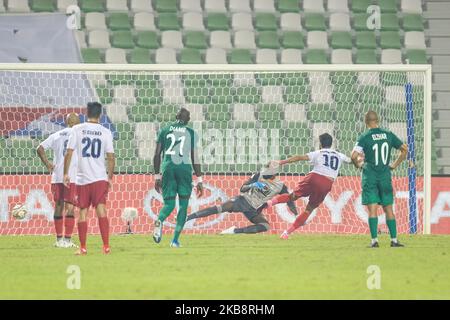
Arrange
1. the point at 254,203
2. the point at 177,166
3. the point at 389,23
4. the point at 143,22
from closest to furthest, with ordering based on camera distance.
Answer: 1. the point at 177,166
2. the point at 254,203
3. the point at 143,22
4. the point at 389,23

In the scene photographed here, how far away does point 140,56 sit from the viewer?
930 inches

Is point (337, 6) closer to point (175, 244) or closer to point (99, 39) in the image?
point (99, 39)

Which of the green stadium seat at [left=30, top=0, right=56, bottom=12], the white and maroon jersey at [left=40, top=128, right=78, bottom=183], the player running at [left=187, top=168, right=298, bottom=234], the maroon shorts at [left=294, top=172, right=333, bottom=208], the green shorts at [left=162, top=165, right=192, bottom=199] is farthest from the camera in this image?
the green stadium seat at [left=30, top=0, right=56, bottom=12]

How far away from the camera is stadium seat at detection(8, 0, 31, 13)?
23703 millimetres

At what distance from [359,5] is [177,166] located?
11.2 meters

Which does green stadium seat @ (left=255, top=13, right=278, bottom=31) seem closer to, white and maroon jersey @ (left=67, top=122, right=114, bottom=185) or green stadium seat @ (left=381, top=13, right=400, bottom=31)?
green stadium seat @ (left=381, top=13, right=400, bottom=31)

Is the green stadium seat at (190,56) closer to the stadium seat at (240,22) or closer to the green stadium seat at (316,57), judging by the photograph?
the stadium seat at (240,22)

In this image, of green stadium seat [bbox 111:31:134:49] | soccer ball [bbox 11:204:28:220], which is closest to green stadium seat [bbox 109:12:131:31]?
green stadium seat [bbox 111:31:134:49]

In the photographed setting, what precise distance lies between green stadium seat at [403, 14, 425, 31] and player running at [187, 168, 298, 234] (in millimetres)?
7513

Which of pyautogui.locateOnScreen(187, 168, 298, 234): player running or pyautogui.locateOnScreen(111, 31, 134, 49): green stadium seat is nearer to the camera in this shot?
pyautogui.locateOnScreen(187, 168, 298, 234): player running

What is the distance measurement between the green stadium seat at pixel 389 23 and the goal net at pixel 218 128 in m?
2.48

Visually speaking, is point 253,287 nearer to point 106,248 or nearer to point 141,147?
point 106,248

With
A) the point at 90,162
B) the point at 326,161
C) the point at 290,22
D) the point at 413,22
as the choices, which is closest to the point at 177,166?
the point at 90,162
